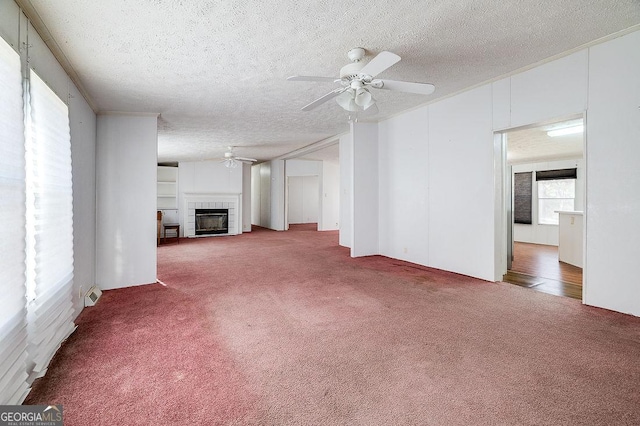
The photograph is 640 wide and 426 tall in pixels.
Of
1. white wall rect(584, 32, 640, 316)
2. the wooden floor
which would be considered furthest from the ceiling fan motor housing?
the wooden floor

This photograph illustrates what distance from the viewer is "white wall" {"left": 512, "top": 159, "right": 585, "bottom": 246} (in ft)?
25.3

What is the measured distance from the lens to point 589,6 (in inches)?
89.8

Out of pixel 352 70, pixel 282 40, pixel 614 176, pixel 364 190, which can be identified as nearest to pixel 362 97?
pixel 352 70

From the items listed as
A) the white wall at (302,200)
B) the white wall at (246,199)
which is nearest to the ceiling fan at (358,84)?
the white wall at (246,199)

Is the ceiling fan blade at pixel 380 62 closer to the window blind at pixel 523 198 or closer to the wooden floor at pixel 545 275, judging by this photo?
the wooden floor at pixel 545 275

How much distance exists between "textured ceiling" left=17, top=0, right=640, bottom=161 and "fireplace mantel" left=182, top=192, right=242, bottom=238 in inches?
215

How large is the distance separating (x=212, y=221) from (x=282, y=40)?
25.8ft

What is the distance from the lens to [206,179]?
9.50 metres

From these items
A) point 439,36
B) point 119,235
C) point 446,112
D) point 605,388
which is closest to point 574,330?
point 605,388

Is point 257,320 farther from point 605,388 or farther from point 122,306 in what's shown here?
point 605,388

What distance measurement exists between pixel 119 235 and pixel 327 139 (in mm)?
4774

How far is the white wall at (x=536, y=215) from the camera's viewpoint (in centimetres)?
770

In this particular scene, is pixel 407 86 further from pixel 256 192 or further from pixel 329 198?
pixel 256 192

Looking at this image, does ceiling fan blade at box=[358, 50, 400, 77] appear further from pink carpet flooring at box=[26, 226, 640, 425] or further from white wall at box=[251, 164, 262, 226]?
white wall at box=[251, 164, 262, 226]
